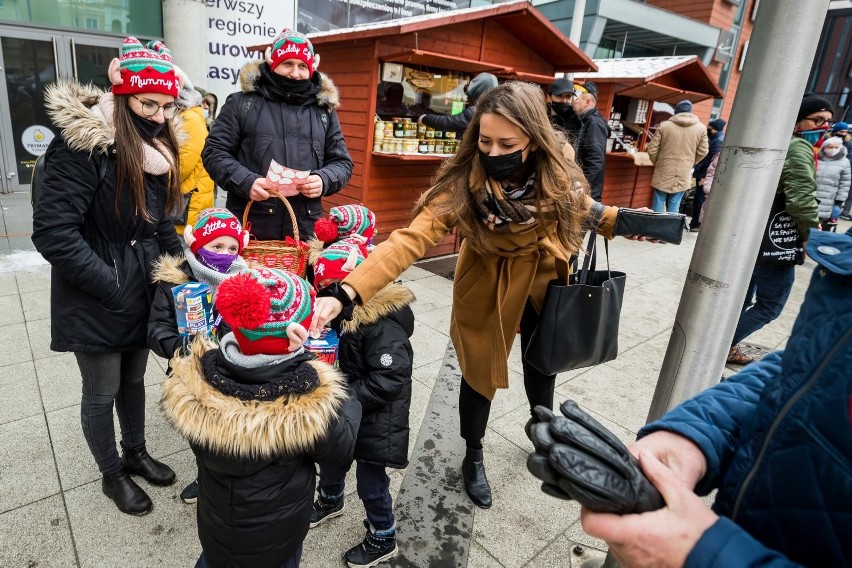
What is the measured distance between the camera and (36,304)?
450 centimetres

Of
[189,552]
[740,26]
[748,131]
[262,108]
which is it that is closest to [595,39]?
[740,26]

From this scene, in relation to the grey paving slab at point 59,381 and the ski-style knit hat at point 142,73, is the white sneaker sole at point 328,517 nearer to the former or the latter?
the grey paving slab at point 59,381

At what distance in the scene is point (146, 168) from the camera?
7.27ft

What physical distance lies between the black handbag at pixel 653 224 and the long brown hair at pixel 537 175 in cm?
18

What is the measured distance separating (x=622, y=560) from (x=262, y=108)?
3.12 metres

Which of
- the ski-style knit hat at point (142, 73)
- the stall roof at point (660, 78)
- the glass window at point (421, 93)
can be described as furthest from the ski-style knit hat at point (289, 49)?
the stall roof at point (660, 78)

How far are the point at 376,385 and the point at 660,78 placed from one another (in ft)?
31.6

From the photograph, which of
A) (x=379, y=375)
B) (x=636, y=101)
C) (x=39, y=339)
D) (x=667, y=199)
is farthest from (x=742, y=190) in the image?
(x=636, y=101)

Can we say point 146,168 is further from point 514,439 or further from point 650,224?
Answer: point 514,439

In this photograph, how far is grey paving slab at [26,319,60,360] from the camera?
3.73m

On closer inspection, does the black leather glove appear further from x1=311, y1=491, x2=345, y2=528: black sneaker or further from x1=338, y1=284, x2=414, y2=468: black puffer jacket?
x1=311, y1=491, x2=345, y2=528: black sneaker

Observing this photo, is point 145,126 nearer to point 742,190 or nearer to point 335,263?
point 335,263

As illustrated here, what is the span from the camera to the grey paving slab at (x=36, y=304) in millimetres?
4297

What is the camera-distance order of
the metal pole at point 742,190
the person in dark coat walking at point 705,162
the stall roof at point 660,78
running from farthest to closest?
the person in dark coat walking at point 705,162 < the stall roof at point 660,78 < the metal pole at point 742,190
